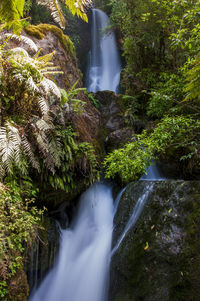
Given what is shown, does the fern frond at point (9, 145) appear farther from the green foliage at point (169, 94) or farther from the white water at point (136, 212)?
the green foliage at point (169, 94)

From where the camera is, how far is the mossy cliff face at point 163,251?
260 cm

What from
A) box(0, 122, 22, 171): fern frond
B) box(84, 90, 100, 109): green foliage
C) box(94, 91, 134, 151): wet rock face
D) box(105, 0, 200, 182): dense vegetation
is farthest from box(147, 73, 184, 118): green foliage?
box(0, 122, 22, 171): fern frond

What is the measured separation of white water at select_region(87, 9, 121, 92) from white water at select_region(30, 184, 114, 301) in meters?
8.89

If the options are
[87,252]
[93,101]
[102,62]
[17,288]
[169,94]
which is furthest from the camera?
[102,62]

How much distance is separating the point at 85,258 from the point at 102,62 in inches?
538

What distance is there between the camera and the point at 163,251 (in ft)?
9.61

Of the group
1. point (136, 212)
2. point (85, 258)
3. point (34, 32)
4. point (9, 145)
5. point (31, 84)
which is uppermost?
point (34, 32)

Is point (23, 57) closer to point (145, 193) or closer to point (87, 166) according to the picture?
point (87, 166)

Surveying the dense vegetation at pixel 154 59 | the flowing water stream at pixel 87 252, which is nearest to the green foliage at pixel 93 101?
the dense vegetation at pixel 154 59

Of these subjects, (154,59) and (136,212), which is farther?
(154,59)

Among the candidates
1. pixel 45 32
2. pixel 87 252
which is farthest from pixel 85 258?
pixel 45 32

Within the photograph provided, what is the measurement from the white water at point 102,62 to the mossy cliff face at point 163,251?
10285 mm

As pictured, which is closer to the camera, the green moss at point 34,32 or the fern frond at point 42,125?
the fern frond at point 42,125

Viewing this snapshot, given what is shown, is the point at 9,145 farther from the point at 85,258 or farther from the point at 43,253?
the point at 85,258
